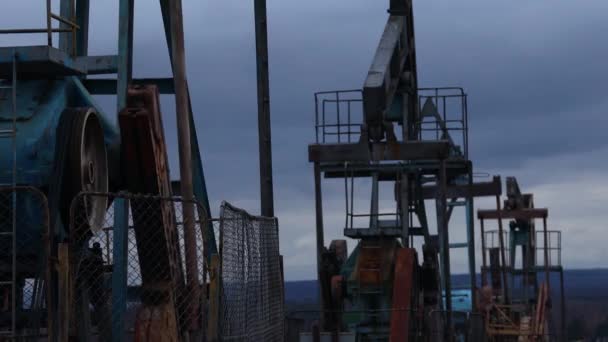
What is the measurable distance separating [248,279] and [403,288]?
8936 millimetres

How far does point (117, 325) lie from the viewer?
12852 millimetres

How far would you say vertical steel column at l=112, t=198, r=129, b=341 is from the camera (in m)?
13.0

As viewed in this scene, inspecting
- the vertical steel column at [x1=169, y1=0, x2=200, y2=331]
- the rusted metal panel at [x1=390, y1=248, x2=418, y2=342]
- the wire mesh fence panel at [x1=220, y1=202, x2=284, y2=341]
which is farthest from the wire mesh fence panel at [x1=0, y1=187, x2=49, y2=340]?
the rusted metal panel at [x1=390, y1=248, x2=418, y2=342]

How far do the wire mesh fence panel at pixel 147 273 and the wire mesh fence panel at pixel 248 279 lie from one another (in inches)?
9.8

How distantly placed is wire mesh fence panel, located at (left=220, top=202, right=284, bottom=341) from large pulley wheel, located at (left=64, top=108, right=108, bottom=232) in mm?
1629

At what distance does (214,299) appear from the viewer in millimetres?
10578

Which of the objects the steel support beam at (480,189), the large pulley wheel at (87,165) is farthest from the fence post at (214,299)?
the steel support beam at (480,189)

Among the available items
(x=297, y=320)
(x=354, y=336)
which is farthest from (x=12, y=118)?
(x=354, y=336)

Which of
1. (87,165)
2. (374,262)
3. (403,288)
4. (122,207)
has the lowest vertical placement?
(403,288)

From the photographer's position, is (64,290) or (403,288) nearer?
(64,290)

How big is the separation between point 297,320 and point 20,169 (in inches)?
274

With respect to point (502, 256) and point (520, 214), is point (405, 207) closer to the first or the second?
point (502, 256)

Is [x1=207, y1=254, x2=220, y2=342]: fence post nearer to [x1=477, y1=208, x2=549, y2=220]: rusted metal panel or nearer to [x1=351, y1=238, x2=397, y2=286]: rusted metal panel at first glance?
[x1=351, y1=238, x2=397, y2=286]: rusted metal panel

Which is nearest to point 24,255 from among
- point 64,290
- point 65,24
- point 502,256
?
point 64,290
